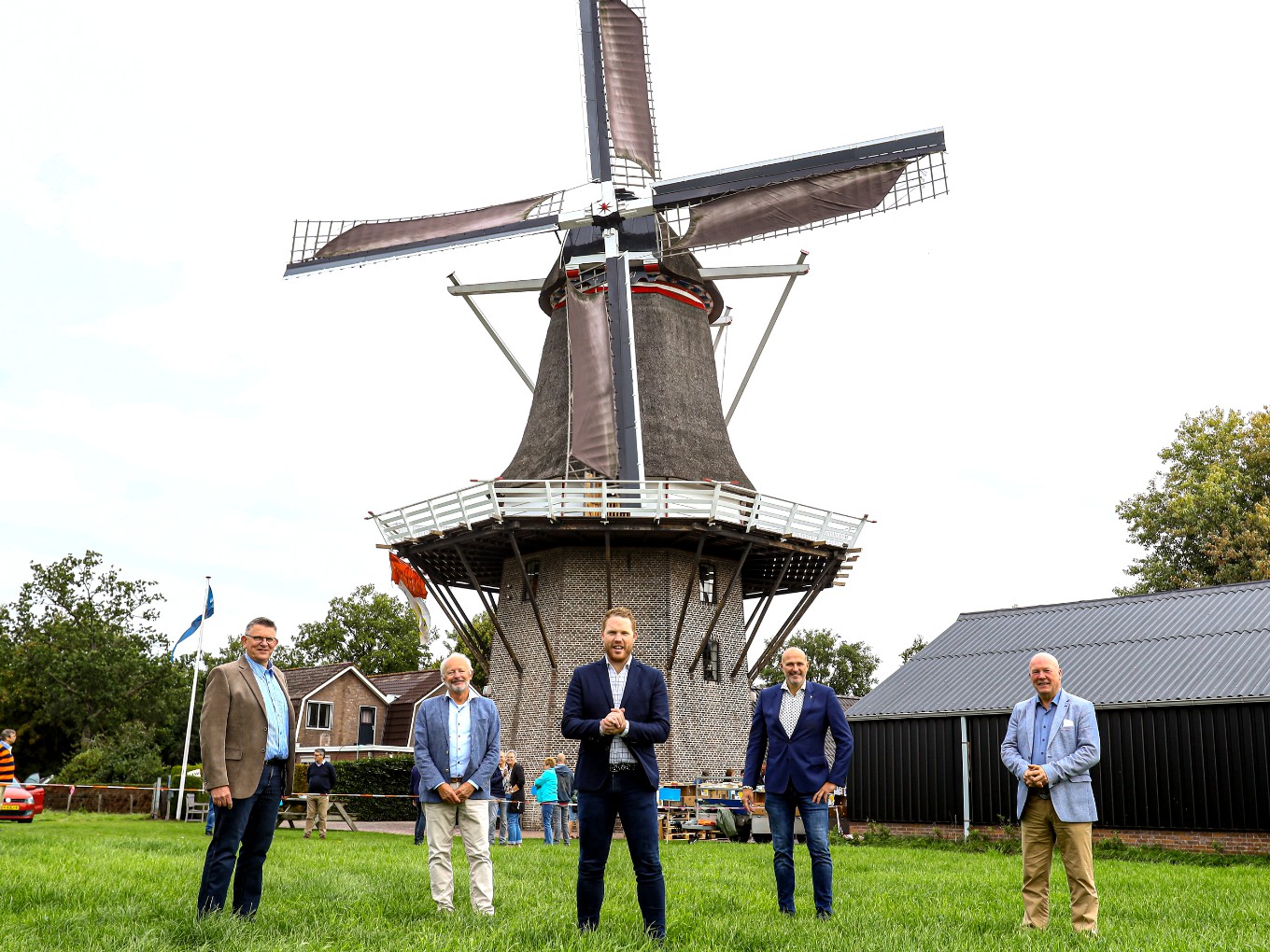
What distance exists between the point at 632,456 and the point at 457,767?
14.4 meters

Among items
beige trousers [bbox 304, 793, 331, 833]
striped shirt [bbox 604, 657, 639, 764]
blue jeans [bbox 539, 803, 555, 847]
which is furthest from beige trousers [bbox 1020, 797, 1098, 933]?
beige trousers [bbox 304, 793, 331, 833]

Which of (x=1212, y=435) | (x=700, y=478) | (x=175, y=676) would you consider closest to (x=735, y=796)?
(x=700, y=478)

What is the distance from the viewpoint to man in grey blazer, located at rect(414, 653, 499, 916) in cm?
672

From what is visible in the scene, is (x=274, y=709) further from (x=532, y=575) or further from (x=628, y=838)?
(x=532, y=575)

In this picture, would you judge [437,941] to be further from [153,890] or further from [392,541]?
[392,541]

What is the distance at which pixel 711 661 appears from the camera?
71.1ft

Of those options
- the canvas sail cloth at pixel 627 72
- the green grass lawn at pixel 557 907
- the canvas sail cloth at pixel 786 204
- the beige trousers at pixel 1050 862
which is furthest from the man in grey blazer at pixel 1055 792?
the canvas sail cloth at pixel 627 72

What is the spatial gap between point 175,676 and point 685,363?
3206 centimetres

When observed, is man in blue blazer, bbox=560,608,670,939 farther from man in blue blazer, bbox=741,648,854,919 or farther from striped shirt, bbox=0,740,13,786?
striped shirt, bbox=0,740,13,786

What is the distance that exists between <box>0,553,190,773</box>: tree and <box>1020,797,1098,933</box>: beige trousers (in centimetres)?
4260

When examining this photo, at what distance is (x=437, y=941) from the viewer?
5.14 meters

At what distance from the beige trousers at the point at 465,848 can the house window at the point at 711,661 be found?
14769 mm

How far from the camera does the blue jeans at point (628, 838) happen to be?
5664 mm

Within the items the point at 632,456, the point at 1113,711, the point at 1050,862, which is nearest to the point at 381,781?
the point at 632,456
